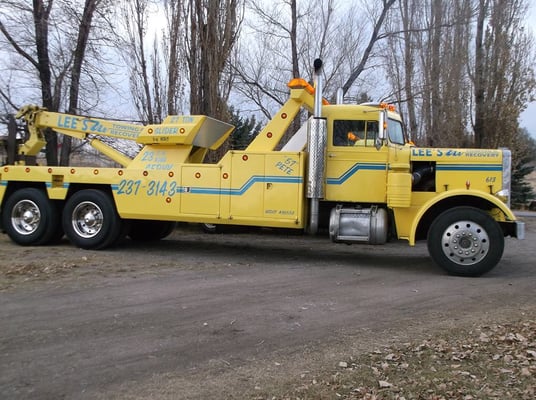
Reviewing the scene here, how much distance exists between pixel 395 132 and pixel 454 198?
1.72 metres

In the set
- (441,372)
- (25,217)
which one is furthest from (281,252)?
(441,372)

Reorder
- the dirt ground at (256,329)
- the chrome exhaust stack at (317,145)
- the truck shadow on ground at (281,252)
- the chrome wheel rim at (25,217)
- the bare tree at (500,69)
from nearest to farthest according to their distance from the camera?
1. the dirt ground at (256,329)
2. the chrome exhaust stack at (317,145)
3. the truck shadow on ground at (281,252)
4. the chrome wheel rim at (25,217)
5. the bare tree at (500,69)

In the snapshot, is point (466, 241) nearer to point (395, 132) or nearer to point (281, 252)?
point (395, 132)

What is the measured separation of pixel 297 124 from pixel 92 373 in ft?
36.1

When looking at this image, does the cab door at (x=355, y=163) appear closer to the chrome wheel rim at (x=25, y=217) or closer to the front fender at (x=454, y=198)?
the front fender at (x=454, y=198)

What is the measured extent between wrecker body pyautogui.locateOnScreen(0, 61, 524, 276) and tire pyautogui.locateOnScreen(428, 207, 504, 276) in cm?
2

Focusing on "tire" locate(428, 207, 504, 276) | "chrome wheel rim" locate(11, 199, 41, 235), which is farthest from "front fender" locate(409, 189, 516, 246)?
"chrome wheel rim" locate(11, 199, 41, 235)

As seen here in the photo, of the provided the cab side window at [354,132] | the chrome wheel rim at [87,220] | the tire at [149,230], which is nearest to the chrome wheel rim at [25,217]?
the chrome wheel rim at [87,220]

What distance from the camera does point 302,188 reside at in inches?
372

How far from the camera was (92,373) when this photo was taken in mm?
4227

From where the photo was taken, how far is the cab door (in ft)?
30.8

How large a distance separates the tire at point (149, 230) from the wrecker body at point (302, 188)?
1.14 metres

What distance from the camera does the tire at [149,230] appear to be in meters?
12.1

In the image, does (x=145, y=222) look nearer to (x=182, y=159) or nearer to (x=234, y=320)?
(x=182, y=159)
